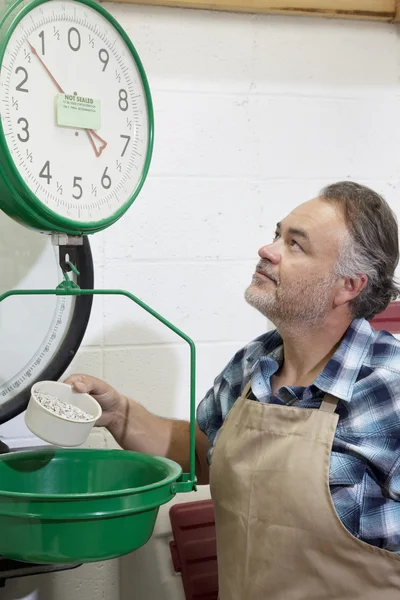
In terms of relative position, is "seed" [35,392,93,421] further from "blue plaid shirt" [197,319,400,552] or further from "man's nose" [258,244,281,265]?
"man's nose" [258,244,281,265]

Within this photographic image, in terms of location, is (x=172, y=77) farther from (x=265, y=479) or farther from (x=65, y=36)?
(x=265, y=479)

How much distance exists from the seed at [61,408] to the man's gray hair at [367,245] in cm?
52

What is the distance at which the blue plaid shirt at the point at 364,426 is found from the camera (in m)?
1.15

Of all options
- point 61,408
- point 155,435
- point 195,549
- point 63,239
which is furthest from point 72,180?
point 195,549

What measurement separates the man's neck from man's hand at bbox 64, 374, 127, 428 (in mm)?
290

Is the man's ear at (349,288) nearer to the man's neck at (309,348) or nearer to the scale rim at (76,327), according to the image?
the man's neck at (309,348)

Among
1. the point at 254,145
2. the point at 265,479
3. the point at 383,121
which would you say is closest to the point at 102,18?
the point at 254,145

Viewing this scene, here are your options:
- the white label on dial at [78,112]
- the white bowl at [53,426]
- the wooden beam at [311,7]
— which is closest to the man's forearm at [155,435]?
the white bowl at [53,426]

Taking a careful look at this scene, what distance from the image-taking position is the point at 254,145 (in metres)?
1.69

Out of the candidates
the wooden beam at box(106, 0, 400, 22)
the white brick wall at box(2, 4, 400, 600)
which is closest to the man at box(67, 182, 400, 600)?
the white brick wall at box(2, 4, 400, 600)

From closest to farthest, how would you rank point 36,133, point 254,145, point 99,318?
point 36,133 < point 99,318 < point 254,145

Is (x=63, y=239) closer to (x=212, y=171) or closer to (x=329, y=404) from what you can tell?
(x=329, y=404)

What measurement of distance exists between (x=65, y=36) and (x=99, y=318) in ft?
2.17

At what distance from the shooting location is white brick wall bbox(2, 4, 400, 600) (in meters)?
1.60
